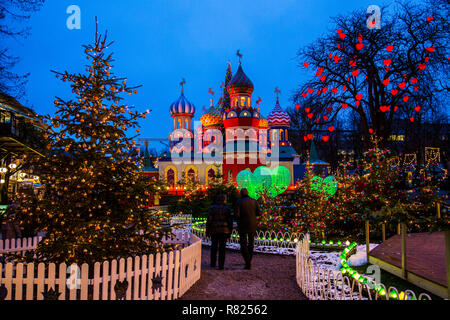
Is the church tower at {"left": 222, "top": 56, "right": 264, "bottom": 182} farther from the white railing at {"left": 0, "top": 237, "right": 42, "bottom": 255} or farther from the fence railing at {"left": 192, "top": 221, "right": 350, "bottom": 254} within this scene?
the white railing at {"left": 0, "top": 237, "right": 42, "bottom": 255}

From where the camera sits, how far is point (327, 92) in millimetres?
18625

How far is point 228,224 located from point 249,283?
5.16ft

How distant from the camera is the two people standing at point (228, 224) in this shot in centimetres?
828

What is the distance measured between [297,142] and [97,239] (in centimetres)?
5214

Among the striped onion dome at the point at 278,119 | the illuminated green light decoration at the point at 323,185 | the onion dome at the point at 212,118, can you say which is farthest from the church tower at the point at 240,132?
the illuminated green light decoration at the point at 323,185

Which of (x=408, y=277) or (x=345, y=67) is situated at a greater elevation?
(x=345, y=67)

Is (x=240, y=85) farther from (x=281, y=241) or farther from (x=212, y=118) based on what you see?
(x=281, y=241)

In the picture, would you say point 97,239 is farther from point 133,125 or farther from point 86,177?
point 133,125

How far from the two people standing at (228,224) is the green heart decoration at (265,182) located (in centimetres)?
475

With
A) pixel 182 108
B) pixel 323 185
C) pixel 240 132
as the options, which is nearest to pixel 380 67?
pixel 323 185

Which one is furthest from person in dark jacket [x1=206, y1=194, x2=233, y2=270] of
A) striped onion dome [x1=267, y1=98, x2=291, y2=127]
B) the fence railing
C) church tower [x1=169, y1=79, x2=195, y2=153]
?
church tower [x1=169, y1=79, x2=195, y2=153]

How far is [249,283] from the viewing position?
23.7ft

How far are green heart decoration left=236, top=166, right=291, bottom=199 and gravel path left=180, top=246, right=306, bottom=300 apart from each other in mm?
→ 4261
